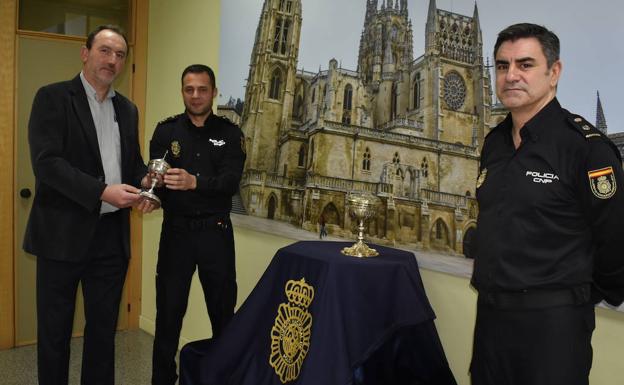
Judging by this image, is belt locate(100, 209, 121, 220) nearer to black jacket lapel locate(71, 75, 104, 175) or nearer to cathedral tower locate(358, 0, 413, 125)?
black jacket lapel locate(71, 75, 104, 175)

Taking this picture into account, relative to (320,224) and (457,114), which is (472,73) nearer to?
(457,114)

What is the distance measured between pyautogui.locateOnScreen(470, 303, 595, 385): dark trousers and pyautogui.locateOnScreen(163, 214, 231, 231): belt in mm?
1376

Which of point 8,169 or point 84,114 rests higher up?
point 84,114

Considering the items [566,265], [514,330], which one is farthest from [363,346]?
[566,265]

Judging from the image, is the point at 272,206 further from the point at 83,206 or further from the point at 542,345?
the point at 542,345

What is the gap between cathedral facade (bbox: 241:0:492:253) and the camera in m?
1.90

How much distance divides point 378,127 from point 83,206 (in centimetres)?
142

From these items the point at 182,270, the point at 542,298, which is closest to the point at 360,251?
the point at 542,298

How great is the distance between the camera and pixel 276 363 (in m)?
1.74

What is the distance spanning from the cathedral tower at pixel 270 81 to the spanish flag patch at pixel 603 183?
1.73 m

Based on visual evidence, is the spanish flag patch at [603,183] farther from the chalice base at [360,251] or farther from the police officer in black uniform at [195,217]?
the police officer in black uniform at [195,217]

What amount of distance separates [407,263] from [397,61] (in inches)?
42.3

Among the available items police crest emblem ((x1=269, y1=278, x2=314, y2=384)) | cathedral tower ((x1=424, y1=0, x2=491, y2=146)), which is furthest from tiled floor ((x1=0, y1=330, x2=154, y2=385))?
cathedral tower ((x1=424, y1=0, x2=491, y2=146))

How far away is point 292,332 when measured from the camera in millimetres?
1707
